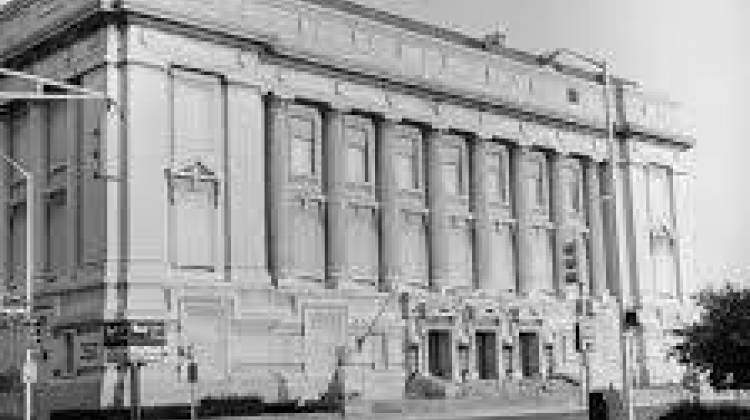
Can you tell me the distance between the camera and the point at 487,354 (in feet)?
253

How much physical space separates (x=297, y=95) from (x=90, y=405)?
2154 centimetres

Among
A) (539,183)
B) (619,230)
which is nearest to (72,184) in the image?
(539,183)

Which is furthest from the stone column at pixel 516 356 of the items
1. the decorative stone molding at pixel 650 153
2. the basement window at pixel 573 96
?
the decorative stone molding at pixel 650 153

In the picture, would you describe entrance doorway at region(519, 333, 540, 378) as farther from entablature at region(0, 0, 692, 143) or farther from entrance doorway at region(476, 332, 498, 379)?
entablature at region(0, 0, 692, 143)

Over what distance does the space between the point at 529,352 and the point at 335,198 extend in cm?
1930

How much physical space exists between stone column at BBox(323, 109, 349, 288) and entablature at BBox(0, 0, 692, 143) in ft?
8.17

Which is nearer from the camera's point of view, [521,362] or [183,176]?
[183,176]

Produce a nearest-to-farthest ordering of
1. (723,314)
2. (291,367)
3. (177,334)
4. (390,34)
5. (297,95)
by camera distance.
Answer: (723,314) < (177,334) < (291,367) < (297,95) < (390,34)

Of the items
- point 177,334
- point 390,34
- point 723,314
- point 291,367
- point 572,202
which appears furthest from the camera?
point 572,202

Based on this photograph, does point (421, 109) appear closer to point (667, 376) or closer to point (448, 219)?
point (448, 219)

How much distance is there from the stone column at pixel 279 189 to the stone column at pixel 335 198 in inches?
117

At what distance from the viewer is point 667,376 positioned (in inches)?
3543

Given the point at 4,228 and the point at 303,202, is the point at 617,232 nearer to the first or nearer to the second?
the point at 303,202

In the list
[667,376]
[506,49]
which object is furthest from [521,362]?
[506,49]
